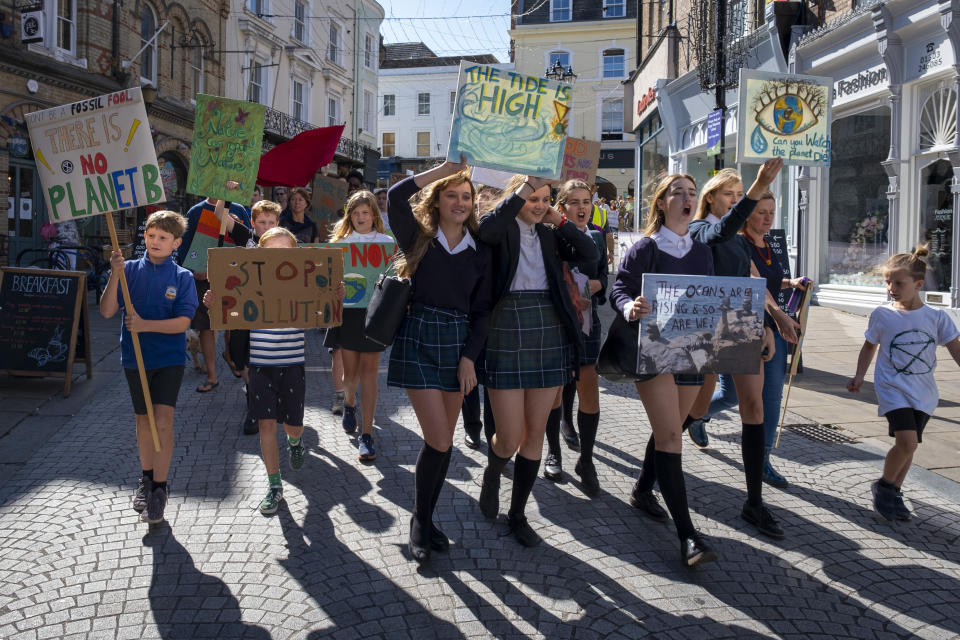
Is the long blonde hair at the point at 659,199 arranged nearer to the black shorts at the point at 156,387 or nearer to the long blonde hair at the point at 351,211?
the long blonde hair at the point at 351,211

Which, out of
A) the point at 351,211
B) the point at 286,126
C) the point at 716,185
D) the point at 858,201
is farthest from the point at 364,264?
the point at 286,126

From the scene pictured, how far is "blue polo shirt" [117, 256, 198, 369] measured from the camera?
404 centimetres

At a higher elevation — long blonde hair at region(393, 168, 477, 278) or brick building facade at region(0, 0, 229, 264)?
brick building facade at region(0, 0, 229, 264)

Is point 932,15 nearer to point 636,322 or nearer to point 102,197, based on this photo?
point 636,322

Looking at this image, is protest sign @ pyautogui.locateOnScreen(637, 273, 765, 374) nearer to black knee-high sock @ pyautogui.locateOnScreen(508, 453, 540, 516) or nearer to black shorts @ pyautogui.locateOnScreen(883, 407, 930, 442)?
black knee-high sock @ pyautogui.locateOnScreen(508, 453, 540, 516)

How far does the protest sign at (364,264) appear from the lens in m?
5.71

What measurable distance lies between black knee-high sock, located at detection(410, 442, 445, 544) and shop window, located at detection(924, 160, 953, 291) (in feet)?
32.0

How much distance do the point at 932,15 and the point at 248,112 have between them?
933cm

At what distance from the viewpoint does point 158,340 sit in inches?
159

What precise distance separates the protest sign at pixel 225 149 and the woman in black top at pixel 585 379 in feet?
8.25

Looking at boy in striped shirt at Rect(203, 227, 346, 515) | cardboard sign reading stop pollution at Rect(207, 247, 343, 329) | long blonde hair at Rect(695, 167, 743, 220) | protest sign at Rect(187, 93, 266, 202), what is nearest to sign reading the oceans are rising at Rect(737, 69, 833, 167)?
long blonde hair at Rect(695, 167, 743, 220)

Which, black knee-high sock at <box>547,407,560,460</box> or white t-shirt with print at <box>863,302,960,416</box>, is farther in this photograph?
black knee-high sock at <box>547,407,560,460</box>

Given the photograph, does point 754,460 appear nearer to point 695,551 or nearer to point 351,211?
point 695,551

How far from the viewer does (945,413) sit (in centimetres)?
665
